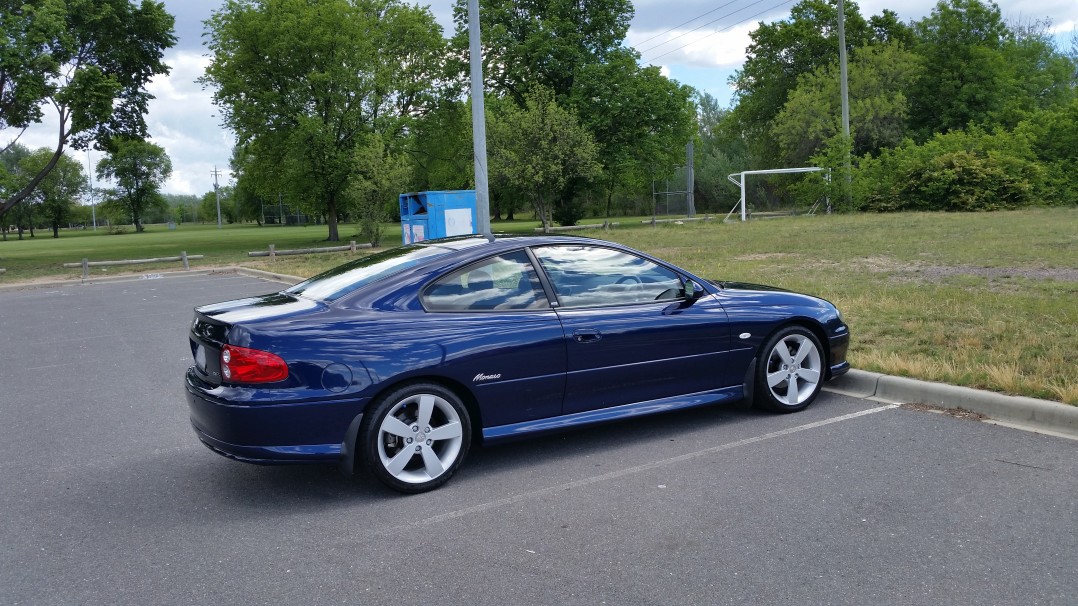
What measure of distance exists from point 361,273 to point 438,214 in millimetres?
19941

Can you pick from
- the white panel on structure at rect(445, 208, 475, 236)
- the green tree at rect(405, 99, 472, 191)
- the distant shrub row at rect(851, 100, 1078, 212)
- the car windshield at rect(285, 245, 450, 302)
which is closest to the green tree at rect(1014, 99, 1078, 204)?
the distant shrub row at rect(851, 100, 1078, 212)

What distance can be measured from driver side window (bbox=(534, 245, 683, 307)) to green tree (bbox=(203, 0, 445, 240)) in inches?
1221

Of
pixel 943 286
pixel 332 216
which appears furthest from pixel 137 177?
pixel 943 286

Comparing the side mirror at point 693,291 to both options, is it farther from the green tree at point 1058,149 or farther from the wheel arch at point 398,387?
the green tree at point 1058,149

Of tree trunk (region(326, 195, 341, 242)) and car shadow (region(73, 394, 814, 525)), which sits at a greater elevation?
tree trunk (region(326, 195, 341, 242))

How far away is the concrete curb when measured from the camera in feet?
16.8

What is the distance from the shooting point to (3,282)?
21.5 meters

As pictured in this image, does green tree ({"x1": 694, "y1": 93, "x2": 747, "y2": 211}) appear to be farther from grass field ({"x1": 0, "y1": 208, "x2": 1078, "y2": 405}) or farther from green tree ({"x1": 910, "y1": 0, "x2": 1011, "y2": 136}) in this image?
grass field ({"x1": 0, "y1": 208, "x2": 1078, "y2": 405})

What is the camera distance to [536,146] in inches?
1367

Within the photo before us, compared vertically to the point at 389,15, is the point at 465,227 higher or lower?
lower

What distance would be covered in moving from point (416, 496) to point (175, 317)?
9.97 metres

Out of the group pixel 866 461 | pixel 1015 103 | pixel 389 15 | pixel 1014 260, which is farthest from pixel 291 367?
pixel 1015 103

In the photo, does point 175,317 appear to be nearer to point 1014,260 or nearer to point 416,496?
point 416,496

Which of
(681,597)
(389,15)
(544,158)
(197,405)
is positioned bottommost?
(681,597)
